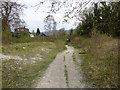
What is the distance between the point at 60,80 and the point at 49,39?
128ft

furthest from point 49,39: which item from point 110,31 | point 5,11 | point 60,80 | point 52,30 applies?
point 60,80

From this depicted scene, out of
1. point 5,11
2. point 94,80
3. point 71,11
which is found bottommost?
point 94,80

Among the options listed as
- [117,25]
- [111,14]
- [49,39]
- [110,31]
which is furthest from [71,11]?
[49,39]

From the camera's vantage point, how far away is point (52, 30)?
57719 millimetres

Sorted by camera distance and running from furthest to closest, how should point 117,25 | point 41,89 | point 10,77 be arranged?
point 117,25
point 10,77
point 41,89

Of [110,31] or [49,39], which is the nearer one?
Answer: [110,31]

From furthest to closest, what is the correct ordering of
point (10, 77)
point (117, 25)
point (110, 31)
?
point (110, 31), point (117, 25), point (10, 77)

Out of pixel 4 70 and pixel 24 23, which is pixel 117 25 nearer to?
pixel 4 70

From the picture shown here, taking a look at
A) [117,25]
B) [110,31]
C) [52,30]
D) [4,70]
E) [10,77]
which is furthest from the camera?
[52,30]

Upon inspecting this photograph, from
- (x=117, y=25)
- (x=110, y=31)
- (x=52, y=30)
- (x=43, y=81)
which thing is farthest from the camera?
(x=52, y=30)

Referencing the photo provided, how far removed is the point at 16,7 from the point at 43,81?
27.9m

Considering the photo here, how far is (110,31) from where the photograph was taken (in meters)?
10.6

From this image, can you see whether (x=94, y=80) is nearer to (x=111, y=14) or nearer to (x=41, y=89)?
(x=41, y=89)

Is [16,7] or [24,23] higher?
[16,7]
